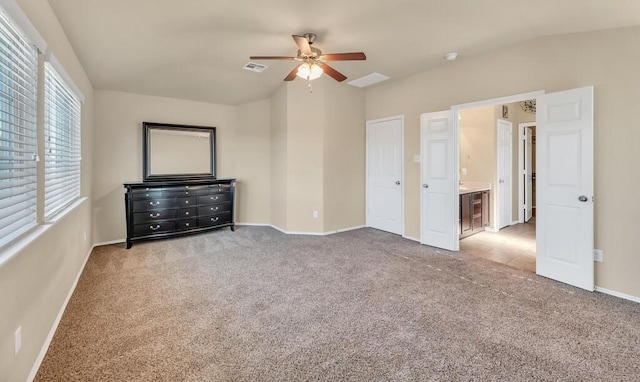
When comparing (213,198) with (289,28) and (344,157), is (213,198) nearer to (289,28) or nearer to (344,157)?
(344,157)

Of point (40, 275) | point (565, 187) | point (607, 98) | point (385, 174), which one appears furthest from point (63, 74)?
point (607, 98)

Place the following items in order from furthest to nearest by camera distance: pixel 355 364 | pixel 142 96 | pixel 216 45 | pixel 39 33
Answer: pixel 142 96 → pixel 216 45 → pixel 39 33 → pixel 355 364

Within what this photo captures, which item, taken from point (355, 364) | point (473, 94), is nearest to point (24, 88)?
point (355, 364)

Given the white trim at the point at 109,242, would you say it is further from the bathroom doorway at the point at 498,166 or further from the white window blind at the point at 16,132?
the bathroom doorway at the point at 498,166

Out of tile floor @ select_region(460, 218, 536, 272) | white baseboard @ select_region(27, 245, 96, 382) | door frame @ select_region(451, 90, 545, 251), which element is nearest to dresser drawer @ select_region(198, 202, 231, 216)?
white baseboard @ select_region(27, 245, 96, 382)

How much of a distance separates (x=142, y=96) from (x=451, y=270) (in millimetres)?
5326

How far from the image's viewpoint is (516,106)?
5.79 meters

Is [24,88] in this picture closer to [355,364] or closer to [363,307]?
[355,364]

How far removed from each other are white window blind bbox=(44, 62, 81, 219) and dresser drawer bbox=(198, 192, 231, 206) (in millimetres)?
1676

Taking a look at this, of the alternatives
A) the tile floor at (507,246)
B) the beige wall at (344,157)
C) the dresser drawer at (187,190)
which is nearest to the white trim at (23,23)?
the dresser drawer at (187,190)

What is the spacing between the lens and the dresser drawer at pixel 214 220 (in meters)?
4.94

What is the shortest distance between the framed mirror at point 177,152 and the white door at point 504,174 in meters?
5.39

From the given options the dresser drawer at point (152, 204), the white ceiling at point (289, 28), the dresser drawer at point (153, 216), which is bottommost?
the dresser drawer at point (153, 216)

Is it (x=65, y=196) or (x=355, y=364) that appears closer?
(x=355, y=364)
